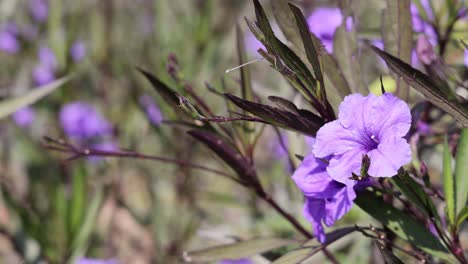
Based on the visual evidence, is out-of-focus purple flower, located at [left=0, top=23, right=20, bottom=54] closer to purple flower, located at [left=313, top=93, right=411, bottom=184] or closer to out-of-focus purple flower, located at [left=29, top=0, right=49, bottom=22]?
out-of-focus purple flower, located at [left=29, top=0, right=49, bottom=22]

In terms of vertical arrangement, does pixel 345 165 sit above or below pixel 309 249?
above

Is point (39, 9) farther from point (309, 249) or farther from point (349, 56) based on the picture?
point (309, 249)

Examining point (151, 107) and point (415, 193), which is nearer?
point (415, 193)

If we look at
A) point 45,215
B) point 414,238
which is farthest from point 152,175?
point 414,238

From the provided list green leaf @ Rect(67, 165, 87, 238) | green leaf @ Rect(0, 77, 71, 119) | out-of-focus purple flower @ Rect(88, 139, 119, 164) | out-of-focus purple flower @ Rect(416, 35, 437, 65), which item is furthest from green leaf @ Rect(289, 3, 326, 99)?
out-of-focus purple flower @ Rect(88, 139, 119, 164)

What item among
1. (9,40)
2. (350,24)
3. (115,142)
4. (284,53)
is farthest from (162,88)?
(9,40)
